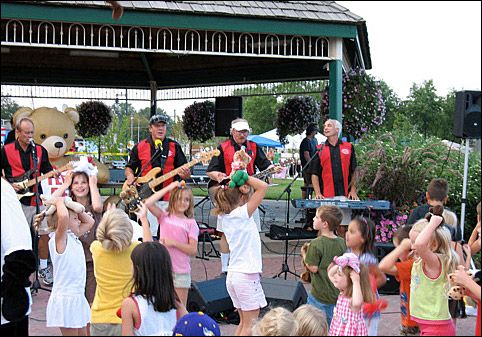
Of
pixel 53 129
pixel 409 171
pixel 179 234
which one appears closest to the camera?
pixel 179 234

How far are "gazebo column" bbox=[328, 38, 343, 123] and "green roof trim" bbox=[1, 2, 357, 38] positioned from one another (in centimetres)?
26

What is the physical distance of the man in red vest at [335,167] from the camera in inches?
329

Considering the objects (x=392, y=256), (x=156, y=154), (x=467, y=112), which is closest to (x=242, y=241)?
(x=392, y=256)

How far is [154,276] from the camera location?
3.79 metres

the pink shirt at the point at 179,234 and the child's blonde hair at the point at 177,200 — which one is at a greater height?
the child's blonde hair at the point at 177,200

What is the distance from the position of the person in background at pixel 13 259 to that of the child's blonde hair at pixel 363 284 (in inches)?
73.6

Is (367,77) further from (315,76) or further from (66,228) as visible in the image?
(66,228)

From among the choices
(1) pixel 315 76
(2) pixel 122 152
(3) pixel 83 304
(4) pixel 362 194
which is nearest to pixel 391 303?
(4) pixel 362 194

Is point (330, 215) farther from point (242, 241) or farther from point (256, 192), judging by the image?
point (242, 241)

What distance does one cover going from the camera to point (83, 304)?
4895 millimetres

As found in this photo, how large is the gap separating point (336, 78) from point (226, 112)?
529cm

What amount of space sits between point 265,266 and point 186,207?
149 inches

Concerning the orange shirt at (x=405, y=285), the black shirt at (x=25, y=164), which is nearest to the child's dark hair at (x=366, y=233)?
the orange shirt at (x=405, y=285)

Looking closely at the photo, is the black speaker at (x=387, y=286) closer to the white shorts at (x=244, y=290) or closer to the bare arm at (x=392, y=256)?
the white shorts at (x=244, y=290)
